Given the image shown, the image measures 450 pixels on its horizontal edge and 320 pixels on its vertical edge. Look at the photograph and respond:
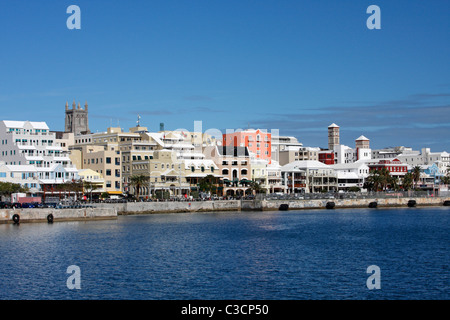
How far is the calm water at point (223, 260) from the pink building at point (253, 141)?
250ft

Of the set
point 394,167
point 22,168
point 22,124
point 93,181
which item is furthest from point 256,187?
point 394,167

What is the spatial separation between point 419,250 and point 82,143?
106746mm

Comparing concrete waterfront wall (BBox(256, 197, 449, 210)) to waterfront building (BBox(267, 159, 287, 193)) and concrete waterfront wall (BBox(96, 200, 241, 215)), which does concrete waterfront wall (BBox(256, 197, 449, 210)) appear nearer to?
concrete waterfront wall (BBox(96, 200, 241, 215))

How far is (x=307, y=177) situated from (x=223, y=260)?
350ft

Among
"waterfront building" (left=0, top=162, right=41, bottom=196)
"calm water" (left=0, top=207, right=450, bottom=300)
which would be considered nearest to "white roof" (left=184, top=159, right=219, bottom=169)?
"waterfront building" (left=0, top=162, right=41, bottom=196)

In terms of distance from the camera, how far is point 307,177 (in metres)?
156

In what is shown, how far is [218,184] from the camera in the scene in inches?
5271

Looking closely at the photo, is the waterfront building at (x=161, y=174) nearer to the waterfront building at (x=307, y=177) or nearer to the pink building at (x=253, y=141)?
the pink building at (x=253, y=141)

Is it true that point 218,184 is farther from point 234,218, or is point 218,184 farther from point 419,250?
point 419,250

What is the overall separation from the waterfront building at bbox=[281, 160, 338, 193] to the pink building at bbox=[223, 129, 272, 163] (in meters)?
8.06

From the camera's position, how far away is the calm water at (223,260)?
39438mm

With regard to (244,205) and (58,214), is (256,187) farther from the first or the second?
(58,214)
